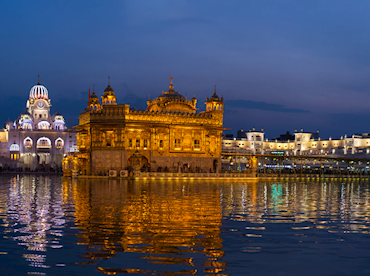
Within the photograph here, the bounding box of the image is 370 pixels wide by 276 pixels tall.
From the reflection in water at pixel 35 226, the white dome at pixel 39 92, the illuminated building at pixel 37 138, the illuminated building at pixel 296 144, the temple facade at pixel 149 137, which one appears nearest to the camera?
the reflection in water at pixel 35 226

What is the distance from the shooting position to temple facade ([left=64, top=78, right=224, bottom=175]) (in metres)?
61.1

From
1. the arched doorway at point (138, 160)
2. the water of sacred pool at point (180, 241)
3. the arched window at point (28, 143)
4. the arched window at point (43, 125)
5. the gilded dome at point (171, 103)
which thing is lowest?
the water of sacred pool at point (180, 241)

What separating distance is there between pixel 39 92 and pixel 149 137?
55.0 metres

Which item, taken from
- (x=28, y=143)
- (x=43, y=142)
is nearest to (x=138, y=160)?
(x=28, y=143)

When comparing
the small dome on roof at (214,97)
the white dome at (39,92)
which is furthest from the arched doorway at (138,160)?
the white dome at (39,92)

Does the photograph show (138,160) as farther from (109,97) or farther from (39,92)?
(39,92)

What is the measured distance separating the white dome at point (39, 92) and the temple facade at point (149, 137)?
4410cm

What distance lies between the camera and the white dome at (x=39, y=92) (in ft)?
354

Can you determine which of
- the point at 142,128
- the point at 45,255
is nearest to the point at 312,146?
the point at 142,128

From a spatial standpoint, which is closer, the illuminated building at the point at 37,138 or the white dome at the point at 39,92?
the illuminated building at the point at 37,138

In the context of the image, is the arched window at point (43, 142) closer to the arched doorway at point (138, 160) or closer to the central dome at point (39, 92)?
the central dome at point (39, 92)

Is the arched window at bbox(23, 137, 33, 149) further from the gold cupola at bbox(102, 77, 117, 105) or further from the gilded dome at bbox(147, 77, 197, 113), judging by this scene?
the gold cupola at bbox(102, 77, 117, 105)

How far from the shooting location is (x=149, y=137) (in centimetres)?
6394

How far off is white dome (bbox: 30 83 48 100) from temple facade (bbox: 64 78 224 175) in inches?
1736
